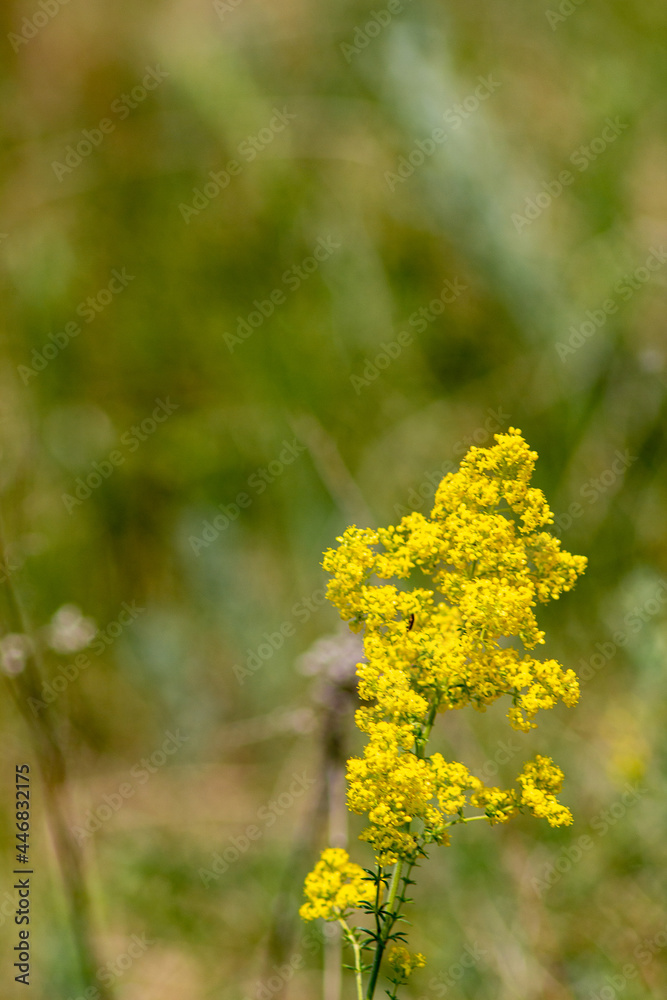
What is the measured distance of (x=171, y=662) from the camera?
3.73 meters

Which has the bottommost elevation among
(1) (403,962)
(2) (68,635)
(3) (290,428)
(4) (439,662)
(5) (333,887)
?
(1) (403,962)

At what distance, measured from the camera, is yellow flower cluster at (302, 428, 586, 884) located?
1138 millimetres

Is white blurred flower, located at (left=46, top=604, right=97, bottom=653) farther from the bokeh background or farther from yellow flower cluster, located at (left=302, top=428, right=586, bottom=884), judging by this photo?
yellow flower cluster, located at (left=302, top=428, right=586, bottom=884)

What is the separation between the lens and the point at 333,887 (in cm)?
120

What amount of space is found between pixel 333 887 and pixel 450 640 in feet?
1.20

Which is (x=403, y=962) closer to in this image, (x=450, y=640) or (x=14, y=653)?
(x=450, y=640)

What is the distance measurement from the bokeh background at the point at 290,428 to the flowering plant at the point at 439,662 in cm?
110

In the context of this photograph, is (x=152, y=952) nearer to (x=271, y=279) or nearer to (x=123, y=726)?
(x=123, y=726)

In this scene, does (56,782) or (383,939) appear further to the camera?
(56,782)

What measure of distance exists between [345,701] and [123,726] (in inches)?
67.5

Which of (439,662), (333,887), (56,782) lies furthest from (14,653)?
(439,662)

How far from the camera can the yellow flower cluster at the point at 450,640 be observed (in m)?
1.14

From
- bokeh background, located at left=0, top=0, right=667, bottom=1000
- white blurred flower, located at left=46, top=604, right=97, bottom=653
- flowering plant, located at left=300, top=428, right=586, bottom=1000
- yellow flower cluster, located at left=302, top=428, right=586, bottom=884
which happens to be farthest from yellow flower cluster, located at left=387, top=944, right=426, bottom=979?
white blurred flower, located at left=46, top=604, right=97, bottom=653

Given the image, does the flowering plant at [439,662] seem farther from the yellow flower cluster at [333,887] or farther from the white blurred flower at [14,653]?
the white blurred flower at [14,653]
